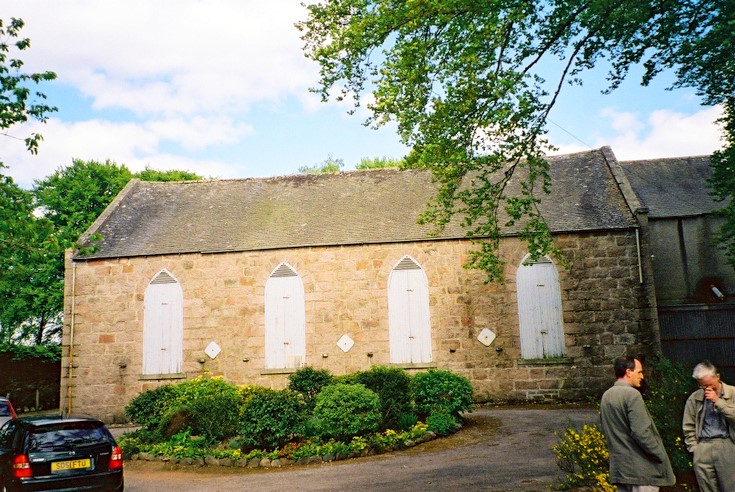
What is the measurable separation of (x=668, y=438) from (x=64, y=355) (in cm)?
1892

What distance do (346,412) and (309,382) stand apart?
2764mm

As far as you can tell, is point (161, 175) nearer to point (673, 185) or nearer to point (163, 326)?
point (163, 326)

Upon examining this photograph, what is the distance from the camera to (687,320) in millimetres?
18906

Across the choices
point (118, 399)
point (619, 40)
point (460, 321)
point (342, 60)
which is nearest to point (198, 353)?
point (118, 399)

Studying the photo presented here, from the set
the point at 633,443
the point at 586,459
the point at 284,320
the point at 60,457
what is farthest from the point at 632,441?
the point at 284,320

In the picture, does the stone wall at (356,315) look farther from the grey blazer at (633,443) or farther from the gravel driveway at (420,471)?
the grey blazer at (633,443)

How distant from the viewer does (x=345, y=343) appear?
62.6 ft

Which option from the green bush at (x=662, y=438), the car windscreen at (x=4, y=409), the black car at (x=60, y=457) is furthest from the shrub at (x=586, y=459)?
the car windscreen at (x=4, y=409)

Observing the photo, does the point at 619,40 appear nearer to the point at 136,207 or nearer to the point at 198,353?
the point at 198,353

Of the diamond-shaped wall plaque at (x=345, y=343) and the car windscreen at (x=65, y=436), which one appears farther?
the diamond-shaped wall plaque at (x=345, y=343)

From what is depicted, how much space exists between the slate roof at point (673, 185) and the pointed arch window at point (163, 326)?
65.3 ft

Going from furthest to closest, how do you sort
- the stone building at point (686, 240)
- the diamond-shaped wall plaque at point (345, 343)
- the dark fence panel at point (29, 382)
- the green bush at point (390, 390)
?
the stone building at point (686, 240) → the dark fence panel at point (29, 382) → the diamond-shaped wall plaque at point (345, 343) → the green bush at point (390, 390)

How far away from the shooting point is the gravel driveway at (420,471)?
361 inches

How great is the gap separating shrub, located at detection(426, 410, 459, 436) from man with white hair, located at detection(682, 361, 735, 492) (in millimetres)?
7756
